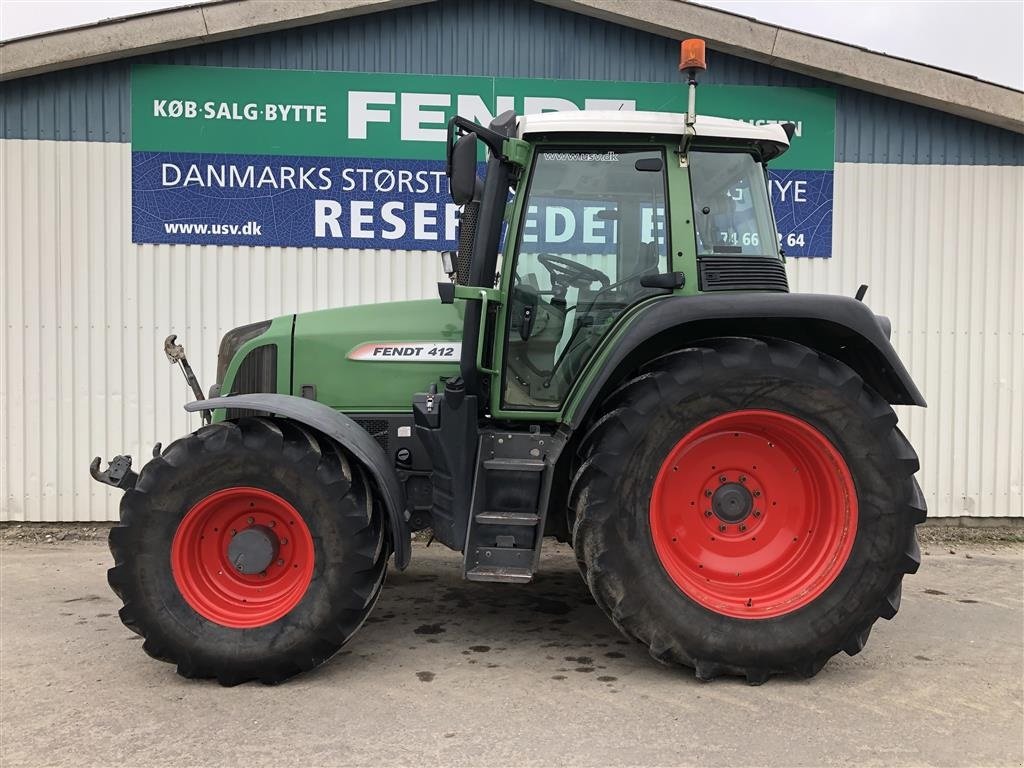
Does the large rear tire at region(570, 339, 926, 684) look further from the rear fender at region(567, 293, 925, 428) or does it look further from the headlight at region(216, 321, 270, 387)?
the headlight at region(216, 321, 270, 387)

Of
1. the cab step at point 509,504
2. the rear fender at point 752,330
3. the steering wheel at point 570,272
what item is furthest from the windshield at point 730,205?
the cab step at point 509,504

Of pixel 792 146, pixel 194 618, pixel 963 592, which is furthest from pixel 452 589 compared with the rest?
pixel 792 146

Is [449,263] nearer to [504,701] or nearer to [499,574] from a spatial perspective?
[499,574]

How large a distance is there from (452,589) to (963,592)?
3319 millimetres

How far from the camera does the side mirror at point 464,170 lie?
3.13 meters

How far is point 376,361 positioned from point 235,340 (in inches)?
36.0

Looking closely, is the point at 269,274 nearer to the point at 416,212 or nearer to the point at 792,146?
the point at 416,212

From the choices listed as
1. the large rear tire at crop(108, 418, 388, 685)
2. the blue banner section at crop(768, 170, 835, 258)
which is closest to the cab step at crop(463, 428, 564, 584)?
the large rear tire at crop(108, 418, 388, 685)

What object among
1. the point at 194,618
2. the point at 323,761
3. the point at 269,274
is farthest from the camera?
the point at 269,274

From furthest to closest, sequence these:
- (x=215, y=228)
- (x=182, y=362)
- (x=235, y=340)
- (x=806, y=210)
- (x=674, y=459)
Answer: (x=806, y=210) < (x=215, y=228) < (x=235, y=340) < (x=182, y=362) < (x=674, y=459)

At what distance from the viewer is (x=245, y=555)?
11.1 ft

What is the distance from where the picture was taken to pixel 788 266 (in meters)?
6.36

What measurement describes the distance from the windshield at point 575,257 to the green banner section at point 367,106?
284 centimetres

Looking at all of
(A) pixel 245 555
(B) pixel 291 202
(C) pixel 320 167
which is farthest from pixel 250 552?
(C) pixel 320 167
